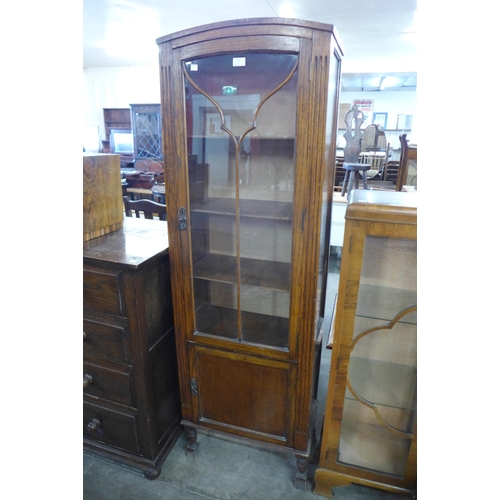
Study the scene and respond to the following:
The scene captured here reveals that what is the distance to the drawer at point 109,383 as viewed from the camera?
1.25 m

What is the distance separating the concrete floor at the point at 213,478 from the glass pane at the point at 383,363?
202mm

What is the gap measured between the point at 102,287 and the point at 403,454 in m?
1.18

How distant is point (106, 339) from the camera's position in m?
1.21

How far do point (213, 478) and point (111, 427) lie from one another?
0.44m

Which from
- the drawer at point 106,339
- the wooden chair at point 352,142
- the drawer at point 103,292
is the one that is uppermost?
the wooden chair at point 352,142

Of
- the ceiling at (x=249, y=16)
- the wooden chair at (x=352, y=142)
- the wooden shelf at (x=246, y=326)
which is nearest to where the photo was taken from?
the wooden shelf at (x=246, y=326)

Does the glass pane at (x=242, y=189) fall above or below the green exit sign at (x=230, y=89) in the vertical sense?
below

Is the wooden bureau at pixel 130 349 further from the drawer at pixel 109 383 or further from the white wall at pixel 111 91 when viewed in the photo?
the white wall at pixel 111 91

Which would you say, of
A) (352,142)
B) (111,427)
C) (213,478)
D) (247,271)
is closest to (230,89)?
(247,271)

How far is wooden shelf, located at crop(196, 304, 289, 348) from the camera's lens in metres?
1.23

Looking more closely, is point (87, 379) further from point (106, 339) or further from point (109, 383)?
point (106, 339)

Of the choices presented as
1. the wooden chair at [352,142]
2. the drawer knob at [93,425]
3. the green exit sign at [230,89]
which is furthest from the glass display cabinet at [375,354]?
the wooden chair at [352,142]

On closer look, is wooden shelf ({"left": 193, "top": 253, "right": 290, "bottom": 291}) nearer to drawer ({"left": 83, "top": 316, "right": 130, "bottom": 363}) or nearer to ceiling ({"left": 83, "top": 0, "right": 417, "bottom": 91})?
drawer ({"left": 83, "top": 316, "right": 130, "bottom": 363})
